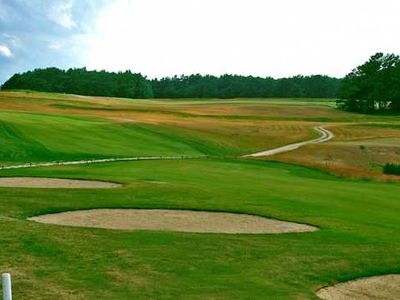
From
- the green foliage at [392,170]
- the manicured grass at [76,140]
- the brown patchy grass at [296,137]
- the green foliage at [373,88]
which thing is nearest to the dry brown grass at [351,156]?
the brown patchy grass at [296,137]

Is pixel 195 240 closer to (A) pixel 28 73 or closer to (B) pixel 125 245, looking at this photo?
(B) pixel 125 245

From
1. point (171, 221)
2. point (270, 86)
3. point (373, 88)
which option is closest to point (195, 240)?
point (171, 221)

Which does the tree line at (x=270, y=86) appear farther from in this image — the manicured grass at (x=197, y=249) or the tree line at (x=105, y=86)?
the manicured grass at (x=197, y=249)

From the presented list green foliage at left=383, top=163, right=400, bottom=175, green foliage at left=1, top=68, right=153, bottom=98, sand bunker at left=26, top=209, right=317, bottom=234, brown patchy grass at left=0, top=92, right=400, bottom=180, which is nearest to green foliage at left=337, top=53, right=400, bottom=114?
brown patchy grass at left=0, top=92, right=400, bottom=180

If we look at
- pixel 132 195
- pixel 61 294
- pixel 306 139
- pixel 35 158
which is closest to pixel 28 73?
pixel 306 139

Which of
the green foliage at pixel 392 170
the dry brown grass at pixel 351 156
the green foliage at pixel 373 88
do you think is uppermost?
the green foliage at pixel 373 88

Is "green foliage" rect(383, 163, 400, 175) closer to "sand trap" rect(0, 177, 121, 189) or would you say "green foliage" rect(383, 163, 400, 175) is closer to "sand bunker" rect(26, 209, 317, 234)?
"sand trap" rect(0, 177, 121, 189)

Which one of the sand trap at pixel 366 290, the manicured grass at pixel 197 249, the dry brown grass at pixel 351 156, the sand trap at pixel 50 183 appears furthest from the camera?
the dry brown grass at pixel 351 156

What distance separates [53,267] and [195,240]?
4.19 m

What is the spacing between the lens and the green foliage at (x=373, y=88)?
124562 millimetres

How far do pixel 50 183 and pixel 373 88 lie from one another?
109 m

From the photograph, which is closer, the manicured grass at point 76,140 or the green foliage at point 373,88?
the manicured grass at point 76,140

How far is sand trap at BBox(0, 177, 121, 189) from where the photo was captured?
2503 centimetres

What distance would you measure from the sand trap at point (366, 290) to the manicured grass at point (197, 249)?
254 mm
